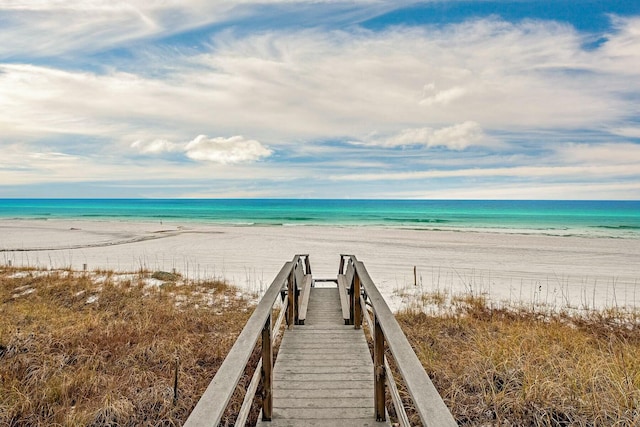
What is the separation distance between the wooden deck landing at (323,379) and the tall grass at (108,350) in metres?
1.23

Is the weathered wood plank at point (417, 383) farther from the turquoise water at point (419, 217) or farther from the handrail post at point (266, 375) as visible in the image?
the turquoise water at point (419, 217)

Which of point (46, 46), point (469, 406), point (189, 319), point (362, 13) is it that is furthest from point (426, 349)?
point (46, 46)

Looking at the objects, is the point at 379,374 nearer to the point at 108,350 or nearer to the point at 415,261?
the point at 108,350

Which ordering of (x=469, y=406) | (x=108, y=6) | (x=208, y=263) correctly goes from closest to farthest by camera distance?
(x=469, y=406), (x=108, y=6), (x=208, y=263)

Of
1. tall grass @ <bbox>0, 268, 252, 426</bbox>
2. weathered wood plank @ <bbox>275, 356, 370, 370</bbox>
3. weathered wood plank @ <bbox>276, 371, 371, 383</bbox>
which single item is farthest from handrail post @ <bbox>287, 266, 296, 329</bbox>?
weathered wood plank @ <bbox>276, 371, 371, 383</bbox>

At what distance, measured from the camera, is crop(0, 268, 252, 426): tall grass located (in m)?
4.25

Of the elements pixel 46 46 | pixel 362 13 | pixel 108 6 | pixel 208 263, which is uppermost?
pixel 362 13

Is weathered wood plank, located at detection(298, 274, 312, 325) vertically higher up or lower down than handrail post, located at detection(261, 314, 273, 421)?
lower down

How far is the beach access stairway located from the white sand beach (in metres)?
4.93

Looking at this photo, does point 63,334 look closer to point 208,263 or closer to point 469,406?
point 469,406

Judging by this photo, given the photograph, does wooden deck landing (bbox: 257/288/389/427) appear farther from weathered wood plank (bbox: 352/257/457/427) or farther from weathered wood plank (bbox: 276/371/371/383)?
weathered wood plank (bbox: 352/257/457/427)

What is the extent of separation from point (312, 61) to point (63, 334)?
1608 cm

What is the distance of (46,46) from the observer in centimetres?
1228

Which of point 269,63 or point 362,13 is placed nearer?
point 362,13
